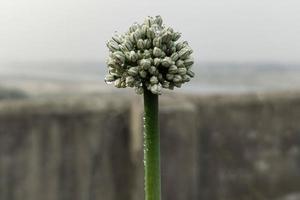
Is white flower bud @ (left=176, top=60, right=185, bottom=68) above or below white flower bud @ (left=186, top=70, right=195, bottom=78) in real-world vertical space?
above

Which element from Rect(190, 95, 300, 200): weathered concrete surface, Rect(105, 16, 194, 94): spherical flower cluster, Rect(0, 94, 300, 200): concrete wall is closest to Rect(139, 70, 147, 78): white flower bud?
Rect(105, 16, 194, 94): spherical flower cluster

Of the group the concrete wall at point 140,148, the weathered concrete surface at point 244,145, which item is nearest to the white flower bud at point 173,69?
the concrete wall at point 140,148

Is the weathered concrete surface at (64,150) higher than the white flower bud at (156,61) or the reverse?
the reverse

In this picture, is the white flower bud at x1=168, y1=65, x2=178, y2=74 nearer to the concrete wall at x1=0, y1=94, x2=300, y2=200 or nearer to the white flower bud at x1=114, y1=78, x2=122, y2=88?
the white flower bud at x1=114, y1=78, x2=122, y2=88

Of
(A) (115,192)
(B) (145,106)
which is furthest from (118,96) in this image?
(B) (145,106)

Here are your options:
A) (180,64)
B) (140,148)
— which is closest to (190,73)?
(180,64)

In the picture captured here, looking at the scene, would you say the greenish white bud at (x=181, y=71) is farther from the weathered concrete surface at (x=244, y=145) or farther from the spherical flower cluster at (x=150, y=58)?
the weathered concrete surface at (x=244, y=145)

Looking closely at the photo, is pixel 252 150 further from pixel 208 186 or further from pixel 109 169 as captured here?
pixel 109 169

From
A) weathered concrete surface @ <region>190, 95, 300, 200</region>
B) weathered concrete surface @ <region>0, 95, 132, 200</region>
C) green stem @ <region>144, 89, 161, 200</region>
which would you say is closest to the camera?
green stem @ <region>144, 89, 161, 200</region>
